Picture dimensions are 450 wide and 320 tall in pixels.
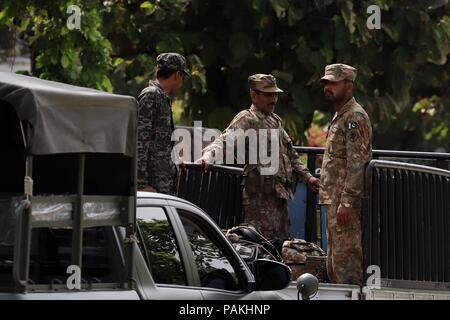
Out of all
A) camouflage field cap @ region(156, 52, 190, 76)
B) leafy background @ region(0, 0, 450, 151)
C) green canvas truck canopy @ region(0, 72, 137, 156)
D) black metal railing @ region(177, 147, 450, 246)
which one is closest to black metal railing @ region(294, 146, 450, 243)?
black metal railing @ region(177, 147, 450, 246)

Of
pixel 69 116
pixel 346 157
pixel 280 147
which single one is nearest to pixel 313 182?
pixel 280 147

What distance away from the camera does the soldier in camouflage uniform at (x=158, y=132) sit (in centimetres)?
952

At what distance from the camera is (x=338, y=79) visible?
1017 centimetres

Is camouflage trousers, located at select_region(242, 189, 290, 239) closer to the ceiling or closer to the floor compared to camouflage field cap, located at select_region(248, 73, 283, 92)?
closer to the floor

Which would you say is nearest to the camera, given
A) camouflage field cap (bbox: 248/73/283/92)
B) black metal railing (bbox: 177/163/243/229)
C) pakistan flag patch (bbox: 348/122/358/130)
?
pakistan flag patch (bbox: 348/122/358/130)

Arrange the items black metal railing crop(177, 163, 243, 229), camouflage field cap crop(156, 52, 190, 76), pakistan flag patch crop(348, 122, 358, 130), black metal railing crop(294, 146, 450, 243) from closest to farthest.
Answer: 1. camouflage field cap crop(156, 52, 190, 76)
2. pakistan flag patch crop(348, 122, 358, 130)
3. black metal railing crop(177, 163, 243, 229)
4. black metal railing crop(294, 146, 450, 243)

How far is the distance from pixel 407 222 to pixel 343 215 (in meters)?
0.53

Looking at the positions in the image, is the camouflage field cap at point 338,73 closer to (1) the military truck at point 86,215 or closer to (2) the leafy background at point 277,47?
(1) the military truck at point 86,215

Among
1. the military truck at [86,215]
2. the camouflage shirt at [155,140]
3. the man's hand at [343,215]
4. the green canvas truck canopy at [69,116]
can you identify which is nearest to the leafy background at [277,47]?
the camouflage shirt at [155,140]

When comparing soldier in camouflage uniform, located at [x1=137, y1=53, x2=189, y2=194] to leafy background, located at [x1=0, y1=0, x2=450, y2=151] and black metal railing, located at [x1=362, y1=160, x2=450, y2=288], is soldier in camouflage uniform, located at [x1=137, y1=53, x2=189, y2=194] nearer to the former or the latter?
black metal railing, located at [x1=362, y1=160, x2=450, y2=288]

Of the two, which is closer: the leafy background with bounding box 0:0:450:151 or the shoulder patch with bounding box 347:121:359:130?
the shoulder patch with bounding box 347:121:359:130

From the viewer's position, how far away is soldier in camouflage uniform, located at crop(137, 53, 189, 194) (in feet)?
31.2

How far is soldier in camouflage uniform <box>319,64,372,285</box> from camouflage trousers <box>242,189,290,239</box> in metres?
0.56

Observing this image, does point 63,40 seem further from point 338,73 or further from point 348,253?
point 348,253
